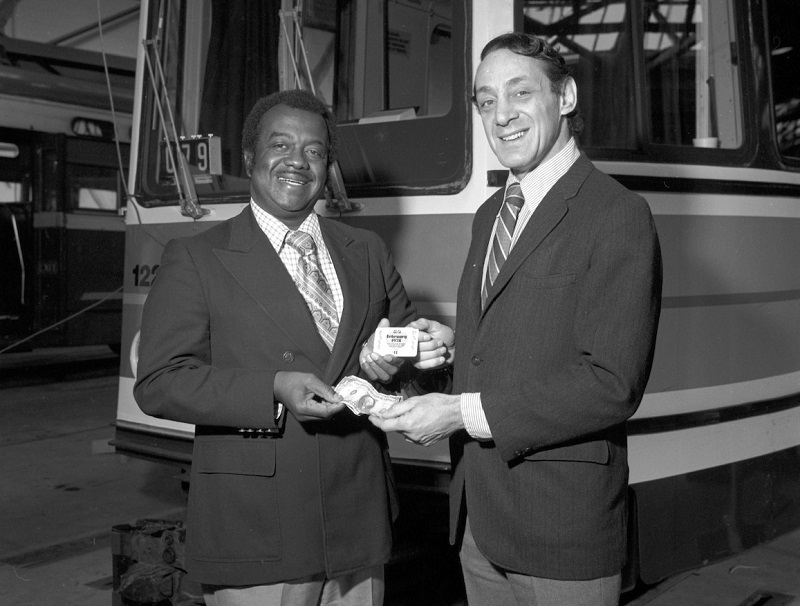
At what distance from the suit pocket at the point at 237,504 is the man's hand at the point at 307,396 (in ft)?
0.50

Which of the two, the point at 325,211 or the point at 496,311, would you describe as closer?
the point at 496,311

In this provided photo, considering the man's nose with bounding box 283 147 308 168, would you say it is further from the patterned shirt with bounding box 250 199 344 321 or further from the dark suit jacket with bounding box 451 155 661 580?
the dark suit jacket with bounding box 451 155 661 580

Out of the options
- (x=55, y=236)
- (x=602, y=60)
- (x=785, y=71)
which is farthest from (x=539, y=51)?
(x=55, y=236)

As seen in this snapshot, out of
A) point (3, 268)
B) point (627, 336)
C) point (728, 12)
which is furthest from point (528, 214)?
point (3, 268)

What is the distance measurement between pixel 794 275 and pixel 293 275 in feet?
8.17

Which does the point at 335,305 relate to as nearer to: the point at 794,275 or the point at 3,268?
the point at 794,275

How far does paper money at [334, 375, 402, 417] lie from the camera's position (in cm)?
213

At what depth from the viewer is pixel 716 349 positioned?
3.73 metres

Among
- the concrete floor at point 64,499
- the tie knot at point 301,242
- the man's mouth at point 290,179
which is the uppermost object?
the man's mouth at point 290,179

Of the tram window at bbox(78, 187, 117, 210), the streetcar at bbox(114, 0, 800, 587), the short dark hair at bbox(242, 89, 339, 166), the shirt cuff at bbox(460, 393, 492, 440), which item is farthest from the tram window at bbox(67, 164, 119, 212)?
the shirt cuff at bbox(460, 393, 492, 440)

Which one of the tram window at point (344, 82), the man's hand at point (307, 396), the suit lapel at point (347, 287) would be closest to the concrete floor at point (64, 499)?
the tram window at point (344, 82)

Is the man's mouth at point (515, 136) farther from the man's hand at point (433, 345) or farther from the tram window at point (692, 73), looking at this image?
the tram window at point (692, 73)

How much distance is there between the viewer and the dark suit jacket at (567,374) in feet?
6.36

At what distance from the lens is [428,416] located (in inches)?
80.4
